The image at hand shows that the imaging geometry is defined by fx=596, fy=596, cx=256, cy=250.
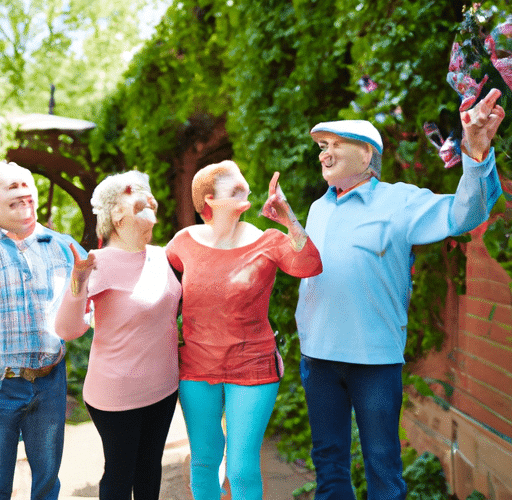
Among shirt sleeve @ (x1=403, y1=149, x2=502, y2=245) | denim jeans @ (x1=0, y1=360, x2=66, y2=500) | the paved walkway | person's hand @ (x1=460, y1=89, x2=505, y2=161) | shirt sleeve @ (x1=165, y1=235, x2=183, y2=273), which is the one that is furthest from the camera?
the paved walkway

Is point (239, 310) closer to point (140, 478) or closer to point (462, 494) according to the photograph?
point (140, 478)

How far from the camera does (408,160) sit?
10.4ft

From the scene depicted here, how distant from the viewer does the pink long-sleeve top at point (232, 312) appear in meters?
2.11

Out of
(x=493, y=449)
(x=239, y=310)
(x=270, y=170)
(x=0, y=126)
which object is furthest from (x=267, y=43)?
(x=0, y=126)

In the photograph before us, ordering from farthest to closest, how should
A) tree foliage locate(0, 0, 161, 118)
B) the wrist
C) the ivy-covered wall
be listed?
1. tree foliage locate(0, 0, 161, 118)
2. the ivy-covered wall
3. the wrist

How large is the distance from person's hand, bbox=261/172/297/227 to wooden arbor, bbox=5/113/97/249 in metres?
6.12

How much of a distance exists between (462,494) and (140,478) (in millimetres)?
1845

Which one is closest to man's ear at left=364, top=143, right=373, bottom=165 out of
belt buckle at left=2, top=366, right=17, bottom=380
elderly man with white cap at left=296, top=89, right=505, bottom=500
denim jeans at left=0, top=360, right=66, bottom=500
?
elderly man with white cap at left=296, top=89, right=505, bottom=500

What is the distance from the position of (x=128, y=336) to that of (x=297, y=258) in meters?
0.65

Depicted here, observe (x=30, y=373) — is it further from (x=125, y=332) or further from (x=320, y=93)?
(x=320, y=93)

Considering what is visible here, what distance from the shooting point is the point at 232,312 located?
2.12 m

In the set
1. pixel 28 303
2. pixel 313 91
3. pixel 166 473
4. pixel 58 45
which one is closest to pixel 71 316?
pixel 28 303

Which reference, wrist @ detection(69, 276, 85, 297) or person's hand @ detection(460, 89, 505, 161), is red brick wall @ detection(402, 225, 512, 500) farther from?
wrist @ detection(69, 276, 85, 297)

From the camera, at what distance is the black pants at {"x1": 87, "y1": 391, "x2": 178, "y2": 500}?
2.04 metres
